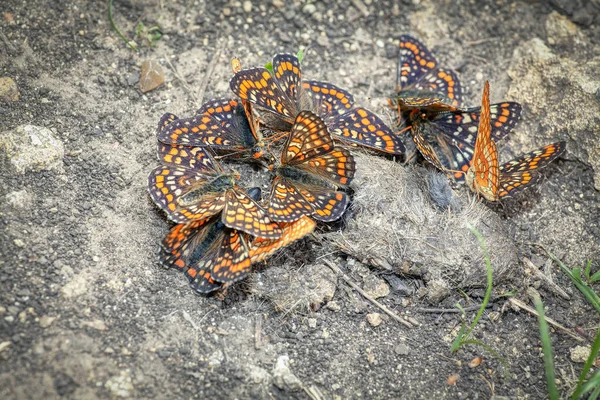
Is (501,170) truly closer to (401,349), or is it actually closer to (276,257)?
(401,349)

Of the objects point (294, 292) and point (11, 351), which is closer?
point (11, 351)

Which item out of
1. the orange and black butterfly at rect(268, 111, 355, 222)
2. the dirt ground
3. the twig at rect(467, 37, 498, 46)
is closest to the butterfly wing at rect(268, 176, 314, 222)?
the orange and black butterfly at rect(268, 111, 355, 222)

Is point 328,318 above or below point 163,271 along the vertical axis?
below

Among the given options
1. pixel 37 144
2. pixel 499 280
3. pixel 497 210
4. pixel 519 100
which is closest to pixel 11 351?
pixel 37 144

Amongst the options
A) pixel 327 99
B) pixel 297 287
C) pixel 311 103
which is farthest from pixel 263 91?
pixel 297 287

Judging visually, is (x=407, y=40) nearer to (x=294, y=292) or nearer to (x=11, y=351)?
(x=294, y=292)

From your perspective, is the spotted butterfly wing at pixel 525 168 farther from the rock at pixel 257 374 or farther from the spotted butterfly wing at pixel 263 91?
the rock at pixel 257 374
